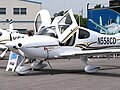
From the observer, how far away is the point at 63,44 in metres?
16.3

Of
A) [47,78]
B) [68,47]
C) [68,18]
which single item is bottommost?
[47,78]

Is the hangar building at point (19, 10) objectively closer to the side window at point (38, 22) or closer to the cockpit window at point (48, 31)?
the side window at point (38, 22)

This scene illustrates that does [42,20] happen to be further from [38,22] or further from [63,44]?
[63,44]

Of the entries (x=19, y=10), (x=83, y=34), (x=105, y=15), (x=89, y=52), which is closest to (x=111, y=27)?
(x=105, y=15)

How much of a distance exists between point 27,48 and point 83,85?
12.2 feet

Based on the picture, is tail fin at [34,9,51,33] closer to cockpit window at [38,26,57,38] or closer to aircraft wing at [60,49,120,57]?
cockpit window at [38,26,57,38]

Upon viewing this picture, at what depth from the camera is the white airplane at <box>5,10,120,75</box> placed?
50.9ft

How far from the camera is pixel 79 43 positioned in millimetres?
16594

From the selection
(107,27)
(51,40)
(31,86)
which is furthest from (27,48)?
(107,27)

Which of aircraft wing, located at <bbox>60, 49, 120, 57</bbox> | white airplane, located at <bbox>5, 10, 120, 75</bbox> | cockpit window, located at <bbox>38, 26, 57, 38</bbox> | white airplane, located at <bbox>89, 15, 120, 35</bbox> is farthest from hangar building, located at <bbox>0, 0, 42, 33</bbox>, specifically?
aircraft wing, located at <bbox>60, 49, 120, 57</bbox>

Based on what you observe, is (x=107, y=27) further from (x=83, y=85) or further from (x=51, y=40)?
(x=83, y=85)

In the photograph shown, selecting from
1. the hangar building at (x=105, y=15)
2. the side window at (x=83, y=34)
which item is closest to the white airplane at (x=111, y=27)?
the hangar building at (x=105, y=15)

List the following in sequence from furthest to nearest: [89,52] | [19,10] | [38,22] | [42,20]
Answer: [19,10] → [38,22] → [42,20] → [89,52]

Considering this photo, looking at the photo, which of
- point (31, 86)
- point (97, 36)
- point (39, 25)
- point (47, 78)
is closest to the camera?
point (31, 86)
